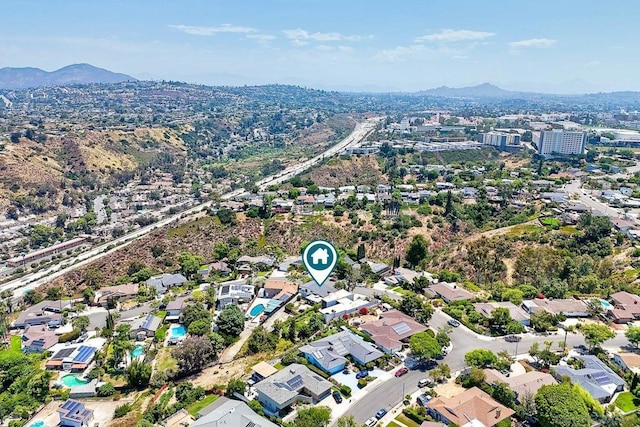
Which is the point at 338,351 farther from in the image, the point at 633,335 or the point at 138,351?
the point at 633,335

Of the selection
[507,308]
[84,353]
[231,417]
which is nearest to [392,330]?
[507,308]

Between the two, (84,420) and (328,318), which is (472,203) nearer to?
(328,318)

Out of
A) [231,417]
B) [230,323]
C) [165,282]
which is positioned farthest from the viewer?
[165,282]

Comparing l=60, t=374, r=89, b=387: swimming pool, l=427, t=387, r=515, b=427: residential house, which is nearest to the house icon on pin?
l=427, t=387, r=515, b=427: residential house

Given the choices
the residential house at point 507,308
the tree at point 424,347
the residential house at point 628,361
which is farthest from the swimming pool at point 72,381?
the residential house at point 628,361

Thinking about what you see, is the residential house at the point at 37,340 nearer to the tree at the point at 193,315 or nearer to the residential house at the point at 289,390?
the tree at the point at 193,315
